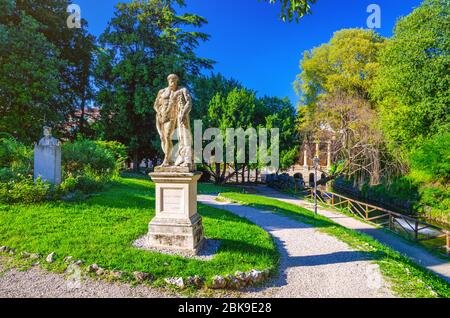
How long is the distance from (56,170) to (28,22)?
11091 millimetres

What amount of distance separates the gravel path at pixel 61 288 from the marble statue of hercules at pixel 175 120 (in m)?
2.68

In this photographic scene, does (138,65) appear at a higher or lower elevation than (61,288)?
higher

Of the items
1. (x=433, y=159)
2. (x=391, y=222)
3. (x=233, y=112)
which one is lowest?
(x=391, y=222)

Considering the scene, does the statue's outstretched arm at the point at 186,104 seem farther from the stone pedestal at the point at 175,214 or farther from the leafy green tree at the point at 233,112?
the leafy green tree at the point at 233,112

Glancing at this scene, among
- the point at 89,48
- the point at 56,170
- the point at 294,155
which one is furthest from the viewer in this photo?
the point at 89,48

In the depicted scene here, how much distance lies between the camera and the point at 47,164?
10.0m

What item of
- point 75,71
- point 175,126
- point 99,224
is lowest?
point 99,224

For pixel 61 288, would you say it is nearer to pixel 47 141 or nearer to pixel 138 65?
pixel 47 141

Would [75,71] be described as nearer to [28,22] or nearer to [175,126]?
[28,22]

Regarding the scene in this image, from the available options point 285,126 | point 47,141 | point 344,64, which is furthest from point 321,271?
point 344,64

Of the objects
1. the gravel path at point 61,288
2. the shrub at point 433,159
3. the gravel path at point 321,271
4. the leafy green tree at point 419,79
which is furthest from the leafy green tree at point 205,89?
the gravel path at point 61,288

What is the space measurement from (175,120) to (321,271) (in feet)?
15.0

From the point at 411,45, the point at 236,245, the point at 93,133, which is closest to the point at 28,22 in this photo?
the point at 93,133
